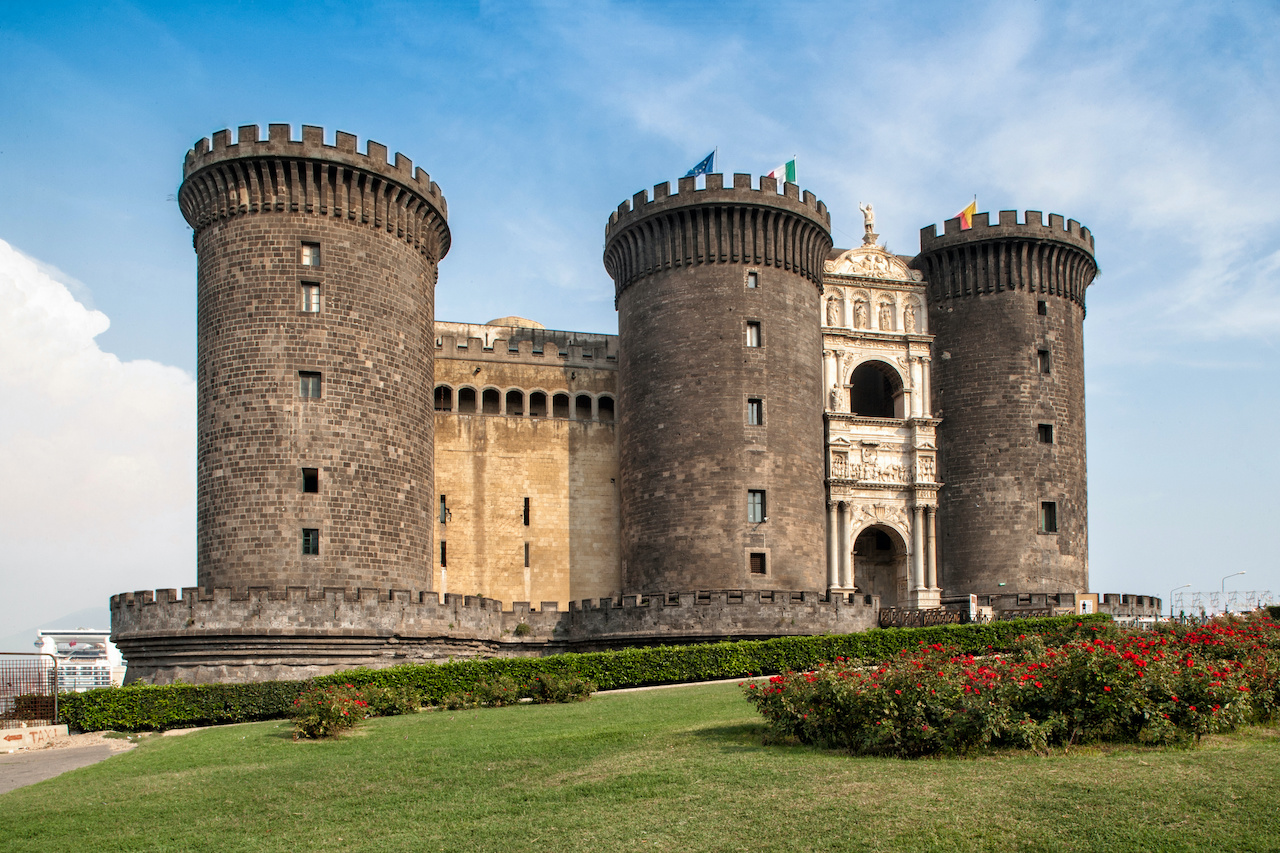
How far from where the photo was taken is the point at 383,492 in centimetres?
3647

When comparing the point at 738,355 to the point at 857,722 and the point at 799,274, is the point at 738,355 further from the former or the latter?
the point at 857,722

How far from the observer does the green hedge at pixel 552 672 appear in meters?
28.4

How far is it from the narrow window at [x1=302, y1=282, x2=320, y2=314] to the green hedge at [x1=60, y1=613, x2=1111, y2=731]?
12.2 meters

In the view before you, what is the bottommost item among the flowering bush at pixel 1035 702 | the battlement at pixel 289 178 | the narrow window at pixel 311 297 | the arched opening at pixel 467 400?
the flowering bush at pixel 1035 702

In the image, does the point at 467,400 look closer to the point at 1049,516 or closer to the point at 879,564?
the point at 879,564

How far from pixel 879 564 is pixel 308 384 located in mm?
24790

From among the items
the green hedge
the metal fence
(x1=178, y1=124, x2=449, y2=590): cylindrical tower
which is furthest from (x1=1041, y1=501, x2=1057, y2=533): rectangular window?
the metal fence

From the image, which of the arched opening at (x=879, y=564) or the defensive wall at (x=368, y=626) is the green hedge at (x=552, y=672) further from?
the arched opening at (x=879, y=564)

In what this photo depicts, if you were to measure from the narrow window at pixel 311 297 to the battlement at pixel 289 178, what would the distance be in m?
2.39

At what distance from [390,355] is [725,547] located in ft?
43.5

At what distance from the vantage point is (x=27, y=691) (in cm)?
2825

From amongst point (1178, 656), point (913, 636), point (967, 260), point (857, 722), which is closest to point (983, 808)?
point (857, 722)

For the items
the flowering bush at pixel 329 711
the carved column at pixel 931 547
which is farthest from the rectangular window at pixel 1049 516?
the flowering bush at pixel 329 711

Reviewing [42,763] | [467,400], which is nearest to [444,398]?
[467,400]
